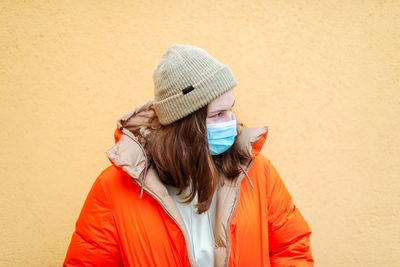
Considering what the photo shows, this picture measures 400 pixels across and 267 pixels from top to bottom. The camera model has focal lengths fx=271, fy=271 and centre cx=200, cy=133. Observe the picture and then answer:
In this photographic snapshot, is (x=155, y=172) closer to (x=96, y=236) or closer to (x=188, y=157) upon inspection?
(x=188, y=157)

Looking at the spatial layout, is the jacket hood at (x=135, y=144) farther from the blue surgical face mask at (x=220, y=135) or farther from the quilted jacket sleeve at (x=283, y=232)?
the quilted jacket sleeve at (x=283, y=232)

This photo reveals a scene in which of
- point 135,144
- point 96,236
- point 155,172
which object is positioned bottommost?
point 96,236

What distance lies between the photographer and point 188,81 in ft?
3.34

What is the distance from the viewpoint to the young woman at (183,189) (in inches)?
40.2

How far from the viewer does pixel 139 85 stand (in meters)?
1.46

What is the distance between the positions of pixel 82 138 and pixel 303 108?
1.22 metres

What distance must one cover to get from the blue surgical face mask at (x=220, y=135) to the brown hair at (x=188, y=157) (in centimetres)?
4

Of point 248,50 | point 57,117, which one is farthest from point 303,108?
point 57,117

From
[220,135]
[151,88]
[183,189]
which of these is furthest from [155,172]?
[151,88]

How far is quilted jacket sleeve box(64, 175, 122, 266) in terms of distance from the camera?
3.54ft

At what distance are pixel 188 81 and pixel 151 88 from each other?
51 centimetres

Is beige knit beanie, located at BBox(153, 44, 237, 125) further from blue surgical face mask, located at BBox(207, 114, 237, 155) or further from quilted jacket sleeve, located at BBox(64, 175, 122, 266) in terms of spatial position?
quilted jacket sleeve, located at BBox(64, 175, 122, 266)

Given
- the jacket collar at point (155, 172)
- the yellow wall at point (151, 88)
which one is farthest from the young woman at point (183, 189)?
the yellow wall at point (151, 88)

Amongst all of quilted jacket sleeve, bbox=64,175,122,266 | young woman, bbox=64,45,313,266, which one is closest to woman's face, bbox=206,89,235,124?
young woman, bbox=64,45,313,266
